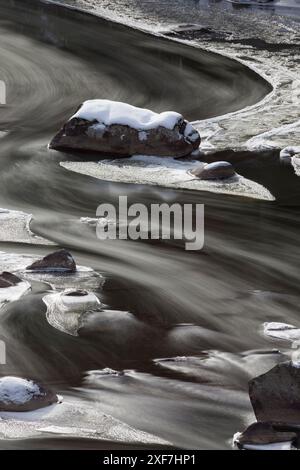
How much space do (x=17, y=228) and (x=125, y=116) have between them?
2.22 m

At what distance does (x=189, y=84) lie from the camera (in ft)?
40.5

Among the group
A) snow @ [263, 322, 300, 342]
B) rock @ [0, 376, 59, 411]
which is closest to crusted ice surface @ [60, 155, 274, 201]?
snow @ [263, 322, 300, 342]

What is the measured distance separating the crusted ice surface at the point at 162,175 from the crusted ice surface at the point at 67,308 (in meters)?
2.68

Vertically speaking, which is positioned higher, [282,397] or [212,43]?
[212,43]

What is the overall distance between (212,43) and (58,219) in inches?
256

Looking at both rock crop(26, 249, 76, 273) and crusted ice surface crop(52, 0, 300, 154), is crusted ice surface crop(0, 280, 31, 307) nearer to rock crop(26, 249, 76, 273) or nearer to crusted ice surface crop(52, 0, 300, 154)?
rock crop(26, 249, 76, 273)

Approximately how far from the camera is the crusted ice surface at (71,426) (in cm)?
484

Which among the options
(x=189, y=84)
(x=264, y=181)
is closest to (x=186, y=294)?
(x=264, y=181)

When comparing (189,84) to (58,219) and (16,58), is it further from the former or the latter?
(58,219)

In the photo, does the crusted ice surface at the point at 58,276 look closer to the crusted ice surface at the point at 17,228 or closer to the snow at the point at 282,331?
the crusted ice surface at the point at 17,228

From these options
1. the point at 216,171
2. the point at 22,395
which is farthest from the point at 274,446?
the point at 216,171

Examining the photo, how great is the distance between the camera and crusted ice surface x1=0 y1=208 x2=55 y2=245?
7.61 m

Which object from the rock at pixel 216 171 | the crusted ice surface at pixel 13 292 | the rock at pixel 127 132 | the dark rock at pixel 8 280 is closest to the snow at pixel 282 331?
the crusted ice surface at pixel 13 292

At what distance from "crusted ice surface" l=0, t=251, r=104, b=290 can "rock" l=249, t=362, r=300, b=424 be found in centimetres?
195
